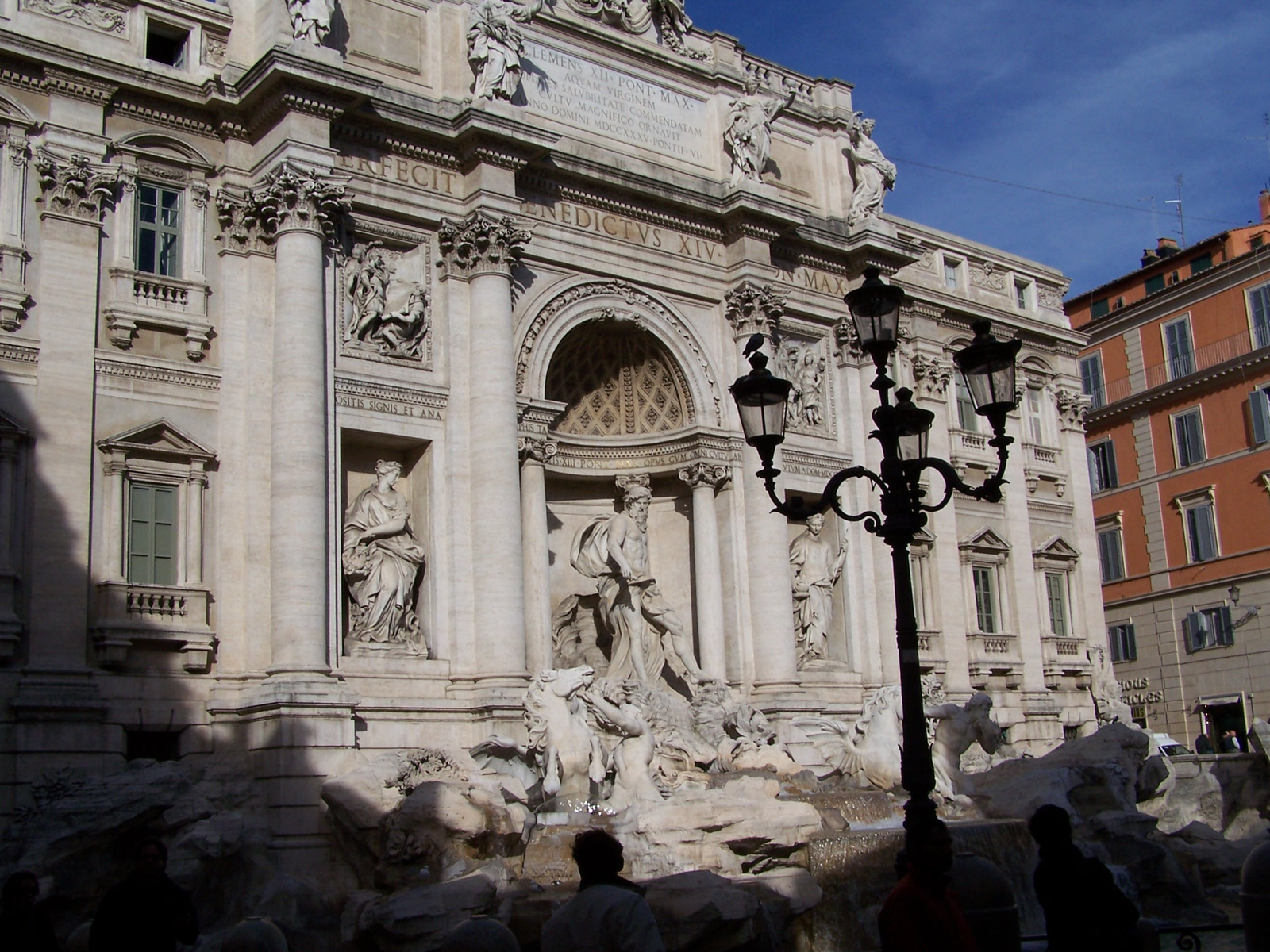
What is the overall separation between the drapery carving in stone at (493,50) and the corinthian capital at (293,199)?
318 cm

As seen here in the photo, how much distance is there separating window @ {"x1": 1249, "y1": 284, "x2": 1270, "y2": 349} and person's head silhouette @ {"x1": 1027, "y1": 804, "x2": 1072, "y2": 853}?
3108cm

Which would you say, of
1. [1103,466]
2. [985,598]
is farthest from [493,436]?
[1103,466]

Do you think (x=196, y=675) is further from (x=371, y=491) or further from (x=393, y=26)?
(x=393, y=26)

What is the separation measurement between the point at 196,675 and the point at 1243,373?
90.5 ft

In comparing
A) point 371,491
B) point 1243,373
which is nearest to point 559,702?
point 371,491

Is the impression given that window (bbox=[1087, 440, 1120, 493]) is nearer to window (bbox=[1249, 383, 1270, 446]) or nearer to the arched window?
window (bbox=[1249, 383, 1270, 446])

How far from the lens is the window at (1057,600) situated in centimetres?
3048

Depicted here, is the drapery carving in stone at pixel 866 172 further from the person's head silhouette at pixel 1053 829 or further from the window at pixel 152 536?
the person's head silhouette at pixel 1053 829

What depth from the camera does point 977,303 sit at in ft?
99.9

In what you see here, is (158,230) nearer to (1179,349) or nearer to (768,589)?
(768,589)

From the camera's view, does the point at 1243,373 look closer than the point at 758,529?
No

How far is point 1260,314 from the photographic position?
36.2 metres

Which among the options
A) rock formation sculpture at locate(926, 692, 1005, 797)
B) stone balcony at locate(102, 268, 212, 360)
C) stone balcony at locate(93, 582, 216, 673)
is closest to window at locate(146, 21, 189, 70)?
stone balcony at locate(102, 268, 212, 360)

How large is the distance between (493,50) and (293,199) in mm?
4267
